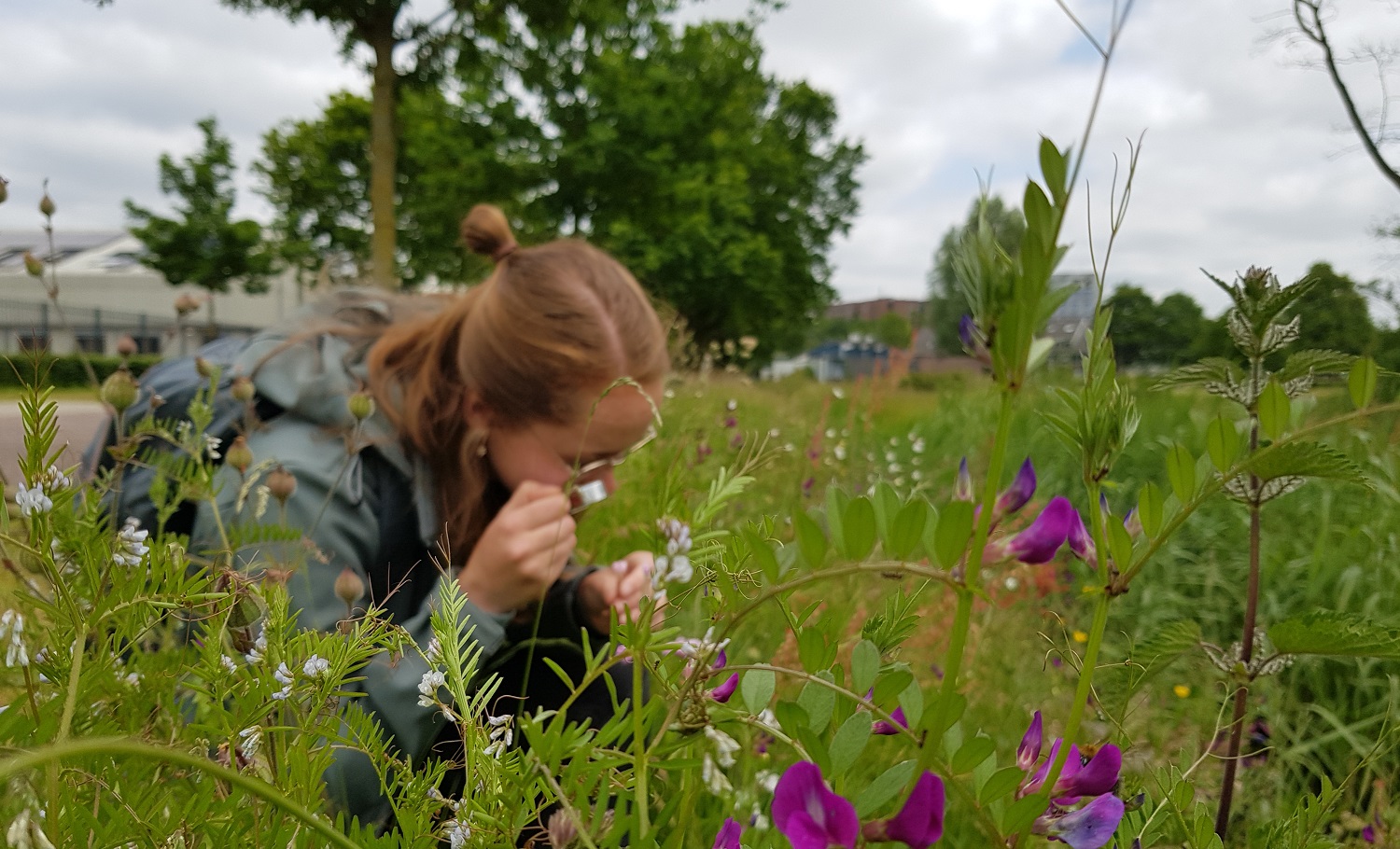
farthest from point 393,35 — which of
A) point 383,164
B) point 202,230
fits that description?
point 202,230

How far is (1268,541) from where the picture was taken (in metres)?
2.55

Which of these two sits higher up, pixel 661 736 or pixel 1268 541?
pixel 661 736

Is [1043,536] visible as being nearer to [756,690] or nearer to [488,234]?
[756,690]

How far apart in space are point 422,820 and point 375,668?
0.67 m

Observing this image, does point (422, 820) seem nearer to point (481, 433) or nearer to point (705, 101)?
point (481, 433)

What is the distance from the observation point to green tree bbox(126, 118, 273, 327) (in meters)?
13.7

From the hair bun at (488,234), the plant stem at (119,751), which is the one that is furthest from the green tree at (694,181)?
the plant stem at (119,751)

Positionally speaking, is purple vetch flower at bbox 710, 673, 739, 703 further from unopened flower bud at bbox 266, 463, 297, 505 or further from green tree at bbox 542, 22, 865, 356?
green tree at bbox 542, 22, 865, 356

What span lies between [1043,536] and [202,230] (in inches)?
683

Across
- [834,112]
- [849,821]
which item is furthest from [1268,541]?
[834,112]

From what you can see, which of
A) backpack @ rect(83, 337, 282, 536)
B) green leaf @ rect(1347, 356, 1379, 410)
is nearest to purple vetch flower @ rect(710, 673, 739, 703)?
green leaf @ rect(1347, 356, 1379, 410)

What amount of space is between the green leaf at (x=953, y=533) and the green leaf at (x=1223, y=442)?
0.16 metres

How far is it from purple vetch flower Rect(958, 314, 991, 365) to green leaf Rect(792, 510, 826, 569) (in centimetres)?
8

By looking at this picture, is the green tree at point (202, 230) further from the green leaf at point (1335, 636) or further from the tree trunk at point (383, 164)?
the green leaf at point (1335, 636)
